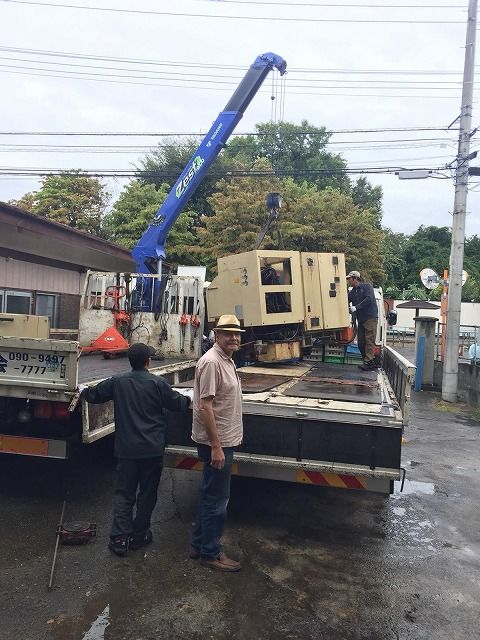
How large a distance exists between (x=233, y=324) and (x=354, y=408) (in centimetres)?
126

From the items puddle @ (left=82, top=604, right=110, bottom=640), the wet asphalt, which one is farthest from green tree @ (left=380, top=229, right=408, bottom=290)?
puddle @ (left=82, top=604, right=110, bottom=640)

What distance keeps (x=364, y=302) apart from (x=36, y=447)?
4851mm

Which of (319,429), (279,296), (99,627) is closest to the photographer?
(99,627)

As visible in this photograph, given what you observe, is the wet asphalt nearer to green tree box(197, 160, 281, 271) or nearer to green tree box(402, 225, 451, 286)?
green tree box(197, 160, 281, 271)

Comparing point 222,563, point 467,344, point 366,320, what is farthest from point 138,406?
point 467,344

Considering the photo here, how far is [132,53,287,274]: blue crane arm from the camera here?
1029 cm

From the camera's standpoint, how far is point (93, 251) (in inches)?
566

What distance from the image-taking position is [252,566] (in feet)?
13.1

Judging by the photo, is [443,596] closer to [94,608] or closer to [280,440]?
[280,440]

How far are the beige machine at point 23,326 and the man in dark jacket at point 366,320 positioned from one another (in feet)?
14.4

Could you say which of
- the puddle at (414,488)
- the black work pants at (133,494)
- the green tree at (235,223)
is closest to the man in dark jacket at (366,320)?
the puddle at (414,488)

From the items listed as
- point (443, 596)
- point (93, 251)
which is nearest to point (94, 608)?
point (443, 596)

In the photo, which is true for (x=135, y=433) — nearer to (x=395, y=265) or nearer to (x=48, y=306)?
(x=48, y=306)

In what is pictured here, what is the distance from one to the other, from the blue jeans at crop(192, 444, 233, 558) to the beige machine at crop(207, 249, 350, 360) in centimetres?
318
